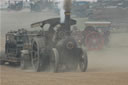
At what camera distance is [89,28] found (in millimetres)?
24703

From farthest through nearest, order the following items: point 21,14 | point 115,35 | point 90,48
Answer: point 21,14
point 115,35
point 90,48

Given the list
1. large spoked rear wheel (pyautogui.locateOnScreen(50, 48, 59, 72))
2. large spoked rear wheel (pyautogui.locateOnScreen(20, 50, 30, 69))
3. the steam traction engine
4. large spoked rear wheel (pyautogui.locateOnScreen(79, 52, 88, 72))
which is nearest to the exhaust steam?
the steam traction engine

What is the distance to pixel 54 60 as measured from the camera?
1313cm

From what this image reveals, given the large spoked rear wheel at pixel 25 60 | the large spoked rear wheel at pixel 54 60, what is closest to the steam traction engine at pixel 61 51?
the large spoked rear wheel at pixel 54 60

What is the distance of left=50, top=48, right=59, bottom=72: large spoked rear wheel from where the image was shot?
41.6 feet

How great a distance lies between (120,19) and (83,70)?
31.4 m

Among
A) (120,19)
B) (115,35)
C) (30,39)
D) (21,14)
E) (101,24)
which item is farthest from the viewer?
(21,14)

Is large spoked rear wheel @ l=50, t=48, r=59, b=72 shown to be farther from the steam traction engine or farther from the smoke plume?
the smoke plume

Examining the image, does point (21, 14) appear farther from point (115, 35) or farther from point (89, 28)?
point (89, 28)

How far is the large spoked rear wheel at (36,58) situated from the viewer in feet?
44.8

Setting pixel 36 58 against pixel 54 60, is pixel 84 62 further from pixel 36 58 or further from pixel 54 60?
pixel 36 58

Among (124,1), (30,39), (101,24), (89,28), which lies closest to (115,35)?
(101,24)

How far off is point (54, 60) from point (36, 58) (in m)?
1.20

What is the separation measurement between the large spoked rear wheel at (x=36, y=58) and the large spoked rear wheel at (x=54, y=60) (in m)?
0.52
